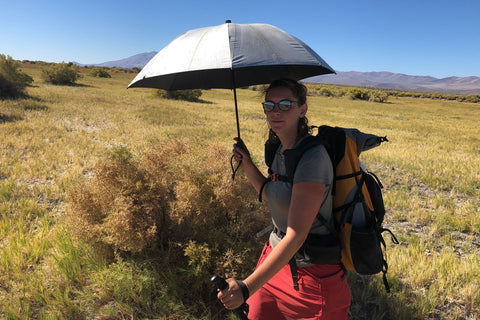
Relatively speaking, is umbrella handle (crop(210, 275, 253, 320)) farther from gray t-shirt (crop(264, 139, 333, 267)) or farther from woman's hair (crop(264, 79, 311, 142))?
woman's hair (crop(264, 79, 311, 142))

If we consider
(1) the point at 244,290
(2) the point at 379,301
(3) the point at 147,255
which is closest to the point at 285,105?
(1) the point at 244,290

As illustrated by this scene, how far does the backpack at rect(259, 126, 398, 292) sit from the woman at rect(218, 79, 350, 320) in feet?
0.24

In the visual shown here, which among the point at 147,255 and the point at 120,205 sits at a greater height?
the point at 120,205

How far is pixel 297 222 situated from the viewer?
149 centimetres

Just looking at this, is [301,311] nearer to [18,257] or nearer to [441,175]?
[18,257]

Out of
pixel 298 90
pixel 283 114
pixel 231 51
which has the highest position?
pixel 231 51

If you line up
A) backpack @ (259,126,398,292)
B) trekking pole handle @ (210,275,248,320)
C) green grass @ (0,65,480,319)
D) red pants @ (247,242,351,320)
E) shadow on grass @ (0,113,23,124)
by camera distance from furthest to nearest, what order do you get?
shadow on grass @ (0,113,23,124) → green grass @ (0,65,480,319) → red pants @ (247,242,351,320) → backpack @ (259,126,398,292) → trekking pole handle @ (210,275,248,320)

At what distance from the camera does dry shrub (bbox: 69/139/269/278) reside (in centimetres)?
273

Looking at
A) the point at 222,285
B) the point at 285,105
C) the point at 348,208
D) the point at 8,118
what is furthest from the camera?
the point at 8,118

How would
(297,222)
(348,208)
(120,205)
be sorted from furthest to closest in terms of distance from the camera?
(120,205)
(348,208)
(297,222)

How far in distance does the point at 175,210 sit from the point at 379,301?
8.39 ft

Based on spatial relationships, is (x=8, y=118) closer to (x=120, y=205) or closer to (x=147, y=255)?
(x=120, y=205)

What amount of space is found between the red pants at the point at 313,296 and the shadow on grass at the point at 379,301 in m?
1.28

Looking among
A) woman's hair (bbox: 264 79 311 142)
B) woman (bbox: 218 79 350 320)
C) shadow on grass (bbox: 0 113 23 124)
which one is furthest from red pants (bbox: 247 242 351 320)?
shadow on grass (bbox: 0 113 23 124)
